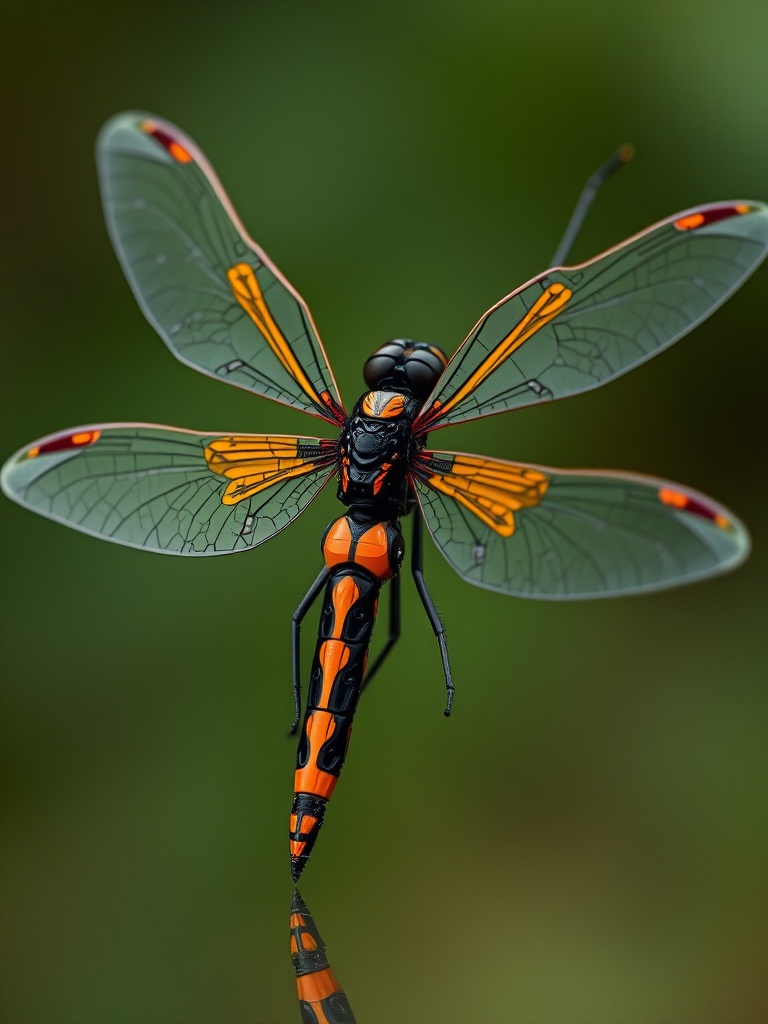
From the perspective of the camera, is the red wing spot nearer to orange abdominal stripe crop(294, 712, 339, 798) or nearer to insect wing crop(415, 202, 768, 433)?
insect wing crop(415, 202, 768, 433)

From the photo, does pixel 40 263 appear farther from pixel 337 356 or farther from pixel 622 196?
pixel 622 196

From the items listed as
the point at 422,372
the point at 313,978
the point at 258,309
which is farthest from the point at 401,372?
the point at 313,978

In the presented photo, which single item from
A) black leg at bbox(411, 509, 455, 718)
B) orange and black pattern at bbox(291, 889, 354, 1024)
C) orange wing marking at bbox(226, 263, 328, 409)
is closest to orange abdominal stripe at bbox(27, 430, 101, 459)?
orange wing marking at bbox(226, 263, 328, 409)

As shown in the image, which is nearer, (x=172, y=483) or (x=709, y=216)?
(x=709, y=216)

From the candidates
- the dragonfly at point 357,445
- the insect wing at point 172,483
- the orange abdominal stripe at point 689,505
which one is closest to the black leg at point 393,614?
the dragonfly at point 357,445

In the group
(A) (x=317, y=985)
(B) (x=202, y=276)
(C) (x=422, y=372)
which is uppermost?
(B) (x=202, y=276)

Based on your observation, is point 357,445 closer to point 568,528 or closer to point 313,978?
point 568,528

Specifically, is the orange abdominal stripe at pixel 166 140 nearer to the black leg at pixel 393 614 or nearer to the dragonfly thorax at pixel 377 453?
the dragonfly thorax at pixel 377 453

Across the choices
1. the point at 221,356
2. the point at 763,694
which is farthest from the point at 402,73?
the point at 763,694
